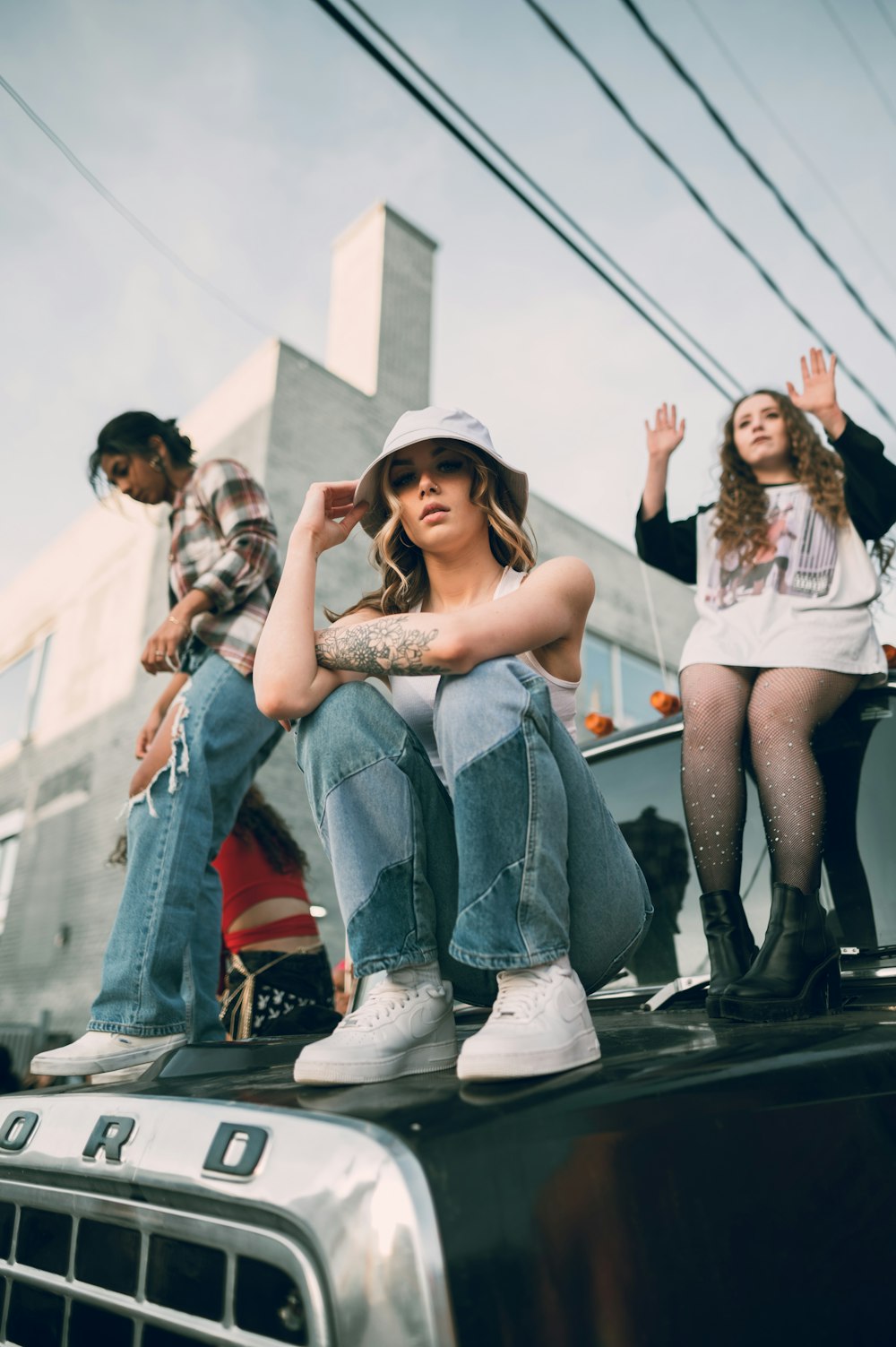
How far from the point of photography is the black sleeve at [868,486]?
2.52 m

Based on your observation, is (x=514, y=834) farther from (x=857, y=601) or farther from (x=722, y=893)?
(x=857, y=601)

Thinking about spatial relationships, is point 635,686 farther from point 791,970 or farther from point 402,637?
point 402,637

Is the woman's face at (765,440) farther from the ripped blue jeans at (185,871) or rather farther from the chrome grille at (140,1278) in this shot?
the chrome grille at (140,1278)

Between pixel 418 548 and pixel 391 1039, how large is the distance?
3.45ft

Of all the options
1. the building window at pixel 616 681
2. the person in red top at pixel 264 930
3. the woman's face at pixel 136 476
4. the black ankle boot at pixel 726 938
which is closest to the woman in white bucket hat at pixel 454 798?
the black ankle boot at pixel 726 938

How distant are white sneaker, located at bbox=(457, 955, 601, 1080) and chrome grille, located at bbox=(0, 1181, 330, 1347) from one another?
324mm

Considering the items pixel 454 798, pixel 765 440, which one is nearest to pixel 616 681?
pixel 765 440

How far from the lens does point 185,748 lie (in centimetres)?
243

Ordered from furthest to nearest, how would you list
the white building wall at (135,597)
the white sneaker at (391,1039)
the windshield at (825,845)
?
the white building wall at (135,597) < the windshield at (825,845) < the white sneaker at (391,1039)

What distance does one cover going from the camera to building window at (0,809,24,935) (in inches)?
429

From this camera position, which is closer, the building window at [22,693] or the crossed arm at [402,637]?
the crossed arm at [402,637]

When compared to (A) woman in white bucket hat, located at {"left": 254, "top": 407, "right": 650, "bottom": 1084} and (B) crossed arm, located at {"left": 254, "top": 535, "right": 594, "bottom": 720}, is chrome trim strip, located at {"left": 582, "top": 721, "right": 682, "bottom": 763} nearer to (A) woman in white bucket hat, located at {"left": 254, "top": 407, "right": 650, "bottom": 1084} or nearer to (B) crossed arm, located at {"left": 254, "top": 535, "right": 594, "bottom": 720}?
(A) woman in white bucket hat, located at {"left": 254, "top": 407, "right": 650, "bottom": 1084}

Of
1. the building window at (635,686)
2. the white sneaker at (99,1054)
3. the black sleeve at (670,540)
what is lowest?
the white sneaker at (99,1054)

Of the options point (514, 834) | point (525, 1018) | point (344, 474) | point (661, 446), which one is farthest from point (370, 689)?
point (344, 474)
